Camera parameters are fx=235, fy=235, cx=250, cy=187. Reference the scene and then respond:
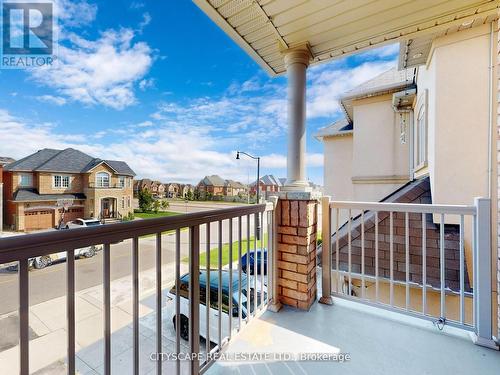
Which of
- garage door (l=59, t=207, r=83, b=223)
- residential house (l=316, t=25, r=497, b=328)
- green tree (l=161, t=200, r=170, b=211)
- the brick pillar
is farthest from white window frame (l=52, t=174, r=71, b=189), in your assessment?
residential house (l=316, t=25, r=497, b=328)

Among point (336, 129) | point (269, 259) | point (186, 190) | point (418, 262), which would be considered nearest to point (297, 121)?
point (269, 259)

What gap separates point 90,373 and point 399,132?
21.6ft

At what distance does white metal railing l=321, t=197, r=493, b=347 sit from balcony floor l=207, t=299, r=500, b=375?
0.14 m

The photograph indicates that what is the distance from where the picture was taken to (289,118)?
2.22 metres

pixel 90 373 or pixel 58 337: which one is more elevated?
pixel 58 337

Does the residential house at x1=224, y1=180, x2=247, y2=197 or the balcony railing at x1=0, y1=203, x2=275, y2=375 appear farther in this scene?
the residential house at x1=224, y1=180, x2=247, y2=197

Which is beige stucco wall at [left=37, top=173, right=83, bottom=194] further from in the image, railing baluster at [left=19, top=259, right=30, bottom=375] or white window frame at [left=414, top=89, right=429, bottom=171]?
white window frame at [left=414, top=89, right=429, bottom=171]

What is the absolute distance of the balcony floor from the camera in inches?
58.3

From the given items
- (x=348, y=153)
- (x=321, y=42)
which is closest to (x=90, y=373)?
(x=321, y=42)

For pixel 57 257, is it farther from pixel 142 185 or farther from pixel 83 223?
pixel 142 185

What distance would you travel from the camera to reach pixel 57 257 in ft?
2.55

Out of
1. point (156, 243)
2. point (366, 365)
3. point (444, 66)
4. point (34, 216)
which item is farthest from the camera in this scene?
point (444, 66)

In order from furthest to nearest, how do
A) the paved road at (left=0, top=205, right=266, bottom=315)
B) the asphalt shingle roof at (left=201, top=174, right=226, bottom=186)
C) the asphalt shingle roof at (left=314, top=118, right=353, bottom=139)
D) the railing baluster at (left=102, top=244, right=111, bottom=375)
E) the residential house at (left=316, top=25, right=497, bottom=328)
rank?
the asphalt shingle roof at (left=314, top=118, right=353, bottom=139)
the residential house at (left=316, top=25, right=497, bottom=328)
the asphalt shingle roof at (left=201, top=174, right=226, bottom=186)
the railing baluster at (left=102, top=244, right=111, bottom=375)
the paved road at (left=0, top=205, right=266, bottom=315)

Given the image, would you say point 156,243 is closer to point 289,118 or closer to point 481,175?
point 289,118
